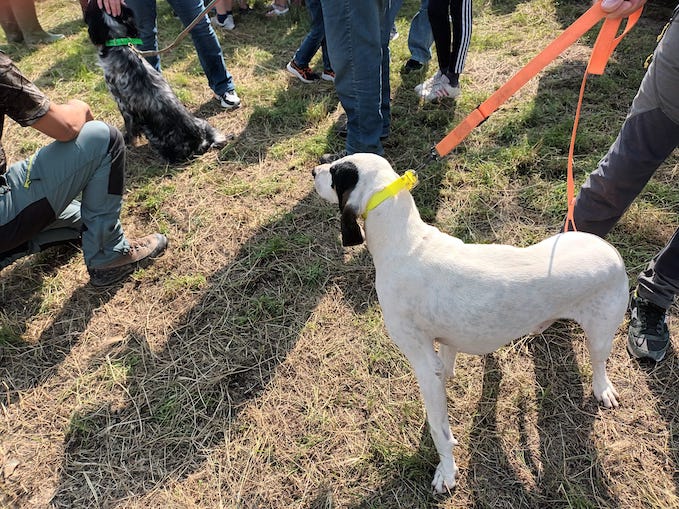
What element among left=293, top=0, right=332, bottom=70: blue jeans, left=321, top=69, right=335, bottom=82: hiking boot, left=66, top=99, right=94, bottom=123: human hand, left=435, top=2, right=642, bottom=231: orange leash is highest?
left=435, top=2, right=642, bottom=231: orange leash

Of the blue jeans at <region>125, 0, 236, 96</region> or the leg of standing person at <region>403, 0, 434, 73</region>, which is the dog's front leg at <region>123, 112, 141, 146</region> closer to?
the blue jeans at <region>125, 0, 236, 96</region>

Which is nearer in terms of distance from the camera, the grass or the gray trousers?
the gray trousers

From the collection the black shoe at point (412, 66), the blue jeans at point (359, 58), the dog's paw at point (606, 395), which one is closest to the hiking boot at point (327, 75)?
the black shoe at point (412, 66)

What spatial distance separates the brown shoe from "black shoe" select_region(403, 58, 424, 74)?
340 centimetres

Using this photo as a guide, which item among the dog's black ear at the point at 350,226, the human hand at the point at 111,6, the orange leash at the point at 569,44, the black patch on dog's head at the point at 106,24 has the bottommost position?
the dog's black ear at the point at 350,226

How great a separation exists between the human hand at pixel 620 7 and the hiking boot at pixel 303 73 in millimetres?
3796

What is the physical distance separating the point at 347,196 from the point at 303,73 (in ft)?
12.1

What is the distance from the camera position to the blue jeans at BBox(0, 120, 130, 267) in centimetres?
283

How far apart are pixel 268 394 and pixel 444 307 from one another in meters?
1.25

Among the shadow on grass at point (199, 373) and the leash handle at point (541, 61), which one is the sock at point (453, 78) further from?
the leash handle at point (541, 61)

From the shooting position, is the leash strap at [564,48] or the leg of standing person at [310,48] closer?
the leash strap at [564,48]

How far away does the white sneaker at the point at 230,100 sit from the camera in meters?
5.03

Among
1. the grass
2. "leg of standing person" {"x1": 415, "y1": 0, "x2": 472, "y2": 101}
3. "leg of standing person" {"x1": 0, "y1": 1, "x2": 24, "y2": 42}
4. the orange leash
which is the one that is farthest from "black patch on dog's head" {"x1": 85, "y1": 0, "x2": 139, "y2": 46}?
"leg of standing person" {"x1": 0, "y1": 1, "x2": 24, "y2": 42}

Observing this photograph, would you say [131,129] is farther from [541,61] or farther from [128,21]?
[541,61]
